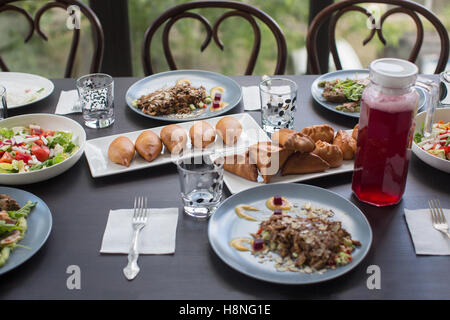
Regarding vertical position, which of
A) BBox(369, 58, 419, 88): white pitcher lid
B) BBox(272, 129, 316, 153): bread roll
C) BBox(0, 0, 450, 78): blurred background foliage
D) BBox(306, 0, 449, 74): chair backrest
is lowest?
BBox(0, 0, 450, 78): blurred background foliage

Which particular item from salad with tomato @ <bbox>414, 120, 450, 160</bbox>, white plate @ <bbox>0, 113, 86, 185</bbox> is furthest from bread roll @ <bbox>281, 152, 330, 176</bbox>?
white plate @ <bbox>0, 113, 86, 185</bbox>

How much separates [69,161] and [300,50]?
2.24 meters

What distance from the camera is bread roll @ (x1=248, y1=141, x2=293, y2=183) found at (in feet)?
4.60

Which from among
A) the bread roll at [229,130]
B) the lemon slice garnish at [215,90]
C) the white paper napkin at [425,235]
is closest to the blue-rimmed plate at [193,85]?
the lemon slice garnish at [215,90]

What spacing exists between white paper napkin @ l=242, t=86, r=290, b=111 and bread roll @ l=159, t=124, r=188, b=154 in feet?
1.13

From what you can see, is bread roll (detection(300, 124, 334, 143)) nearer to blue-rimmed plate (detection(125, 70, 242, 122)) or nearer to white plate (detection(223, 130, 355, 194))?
white plate (detection(223, 130, 355, 194))

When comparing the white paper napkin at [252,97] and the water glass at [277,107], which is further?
the white paper napkin at [252,97]

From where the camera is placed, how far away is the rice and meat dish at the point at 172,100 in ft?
5.90

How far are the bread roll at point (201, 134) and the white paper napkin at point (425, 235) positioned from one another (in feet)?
2.00

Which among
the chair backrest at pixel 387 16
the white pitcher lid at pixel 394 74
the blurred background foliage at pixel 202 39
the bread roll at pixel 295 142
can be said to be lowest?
the blurred background foliage at pixel 202 39

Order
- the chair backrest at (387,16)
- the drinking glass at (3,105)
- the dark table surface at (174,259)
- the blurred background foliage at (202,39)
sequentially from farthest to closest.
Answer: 1. the blurred background foliage at (202,39)
2. the chair backrest at (387,16)
3. the drinking glass at (3,105)
4. the dark table surface at (174,259)

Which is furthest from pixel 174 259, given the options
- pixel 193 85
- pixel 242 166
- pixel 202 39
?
pixel 202 39

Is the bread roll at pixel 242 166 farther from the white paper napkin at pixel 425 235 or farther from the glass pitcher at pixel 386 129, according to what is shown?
the white paper napkin at pixel 425 235
